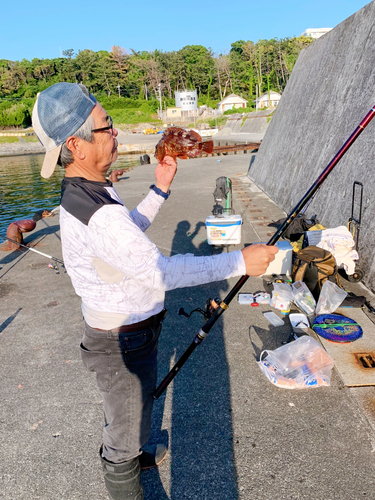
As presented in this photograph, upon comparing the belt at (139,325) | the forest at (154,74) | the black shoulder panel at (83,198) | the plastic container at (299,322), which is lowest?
the plastic container at (299,322)

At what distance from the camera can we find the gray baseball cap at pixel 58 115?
1753mm

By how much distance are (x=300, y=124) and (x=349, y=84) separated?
297cm

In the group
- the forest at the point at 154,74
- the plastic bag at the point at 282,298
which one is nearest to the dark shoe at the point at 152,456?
the plastic bag at the point at 282,298

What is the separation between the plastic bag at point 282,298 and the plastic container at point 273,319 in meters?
0.15

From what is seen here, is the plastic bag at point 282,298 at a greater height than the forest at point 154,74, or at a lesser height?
lesser

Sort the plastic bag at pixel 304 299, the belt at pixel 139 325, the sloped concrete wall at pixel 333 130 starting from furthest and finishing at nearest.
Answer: the sloped concrete wall at pixel 333 130 < the plastic bag at pixel 304 299 < the belt at pixel 139 325

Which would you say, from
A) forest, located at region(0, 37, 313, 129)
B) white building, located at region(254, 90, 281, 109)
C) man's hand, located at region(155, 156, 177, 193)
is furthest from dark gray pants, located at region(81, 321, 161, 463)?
forest, located at region(0, 37, 313, 129)

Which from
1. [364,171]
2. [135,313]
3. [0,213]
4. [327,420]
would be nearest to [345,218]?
[364,171]

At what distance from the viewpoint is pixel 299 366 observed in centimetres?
336

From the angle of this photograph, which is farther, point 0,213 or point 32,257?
point 0,213

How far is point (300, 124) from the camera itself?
10.3m

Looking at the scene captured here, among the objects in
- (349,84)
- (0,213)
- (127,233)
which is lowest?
(0,213)

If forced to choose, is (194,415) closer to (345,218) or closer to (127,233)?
(127,233)

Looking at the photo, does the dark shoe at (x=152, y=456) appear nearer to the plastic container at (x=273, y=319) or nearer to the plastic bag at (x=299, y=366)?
the plastic bag at (x=299, y=366)
